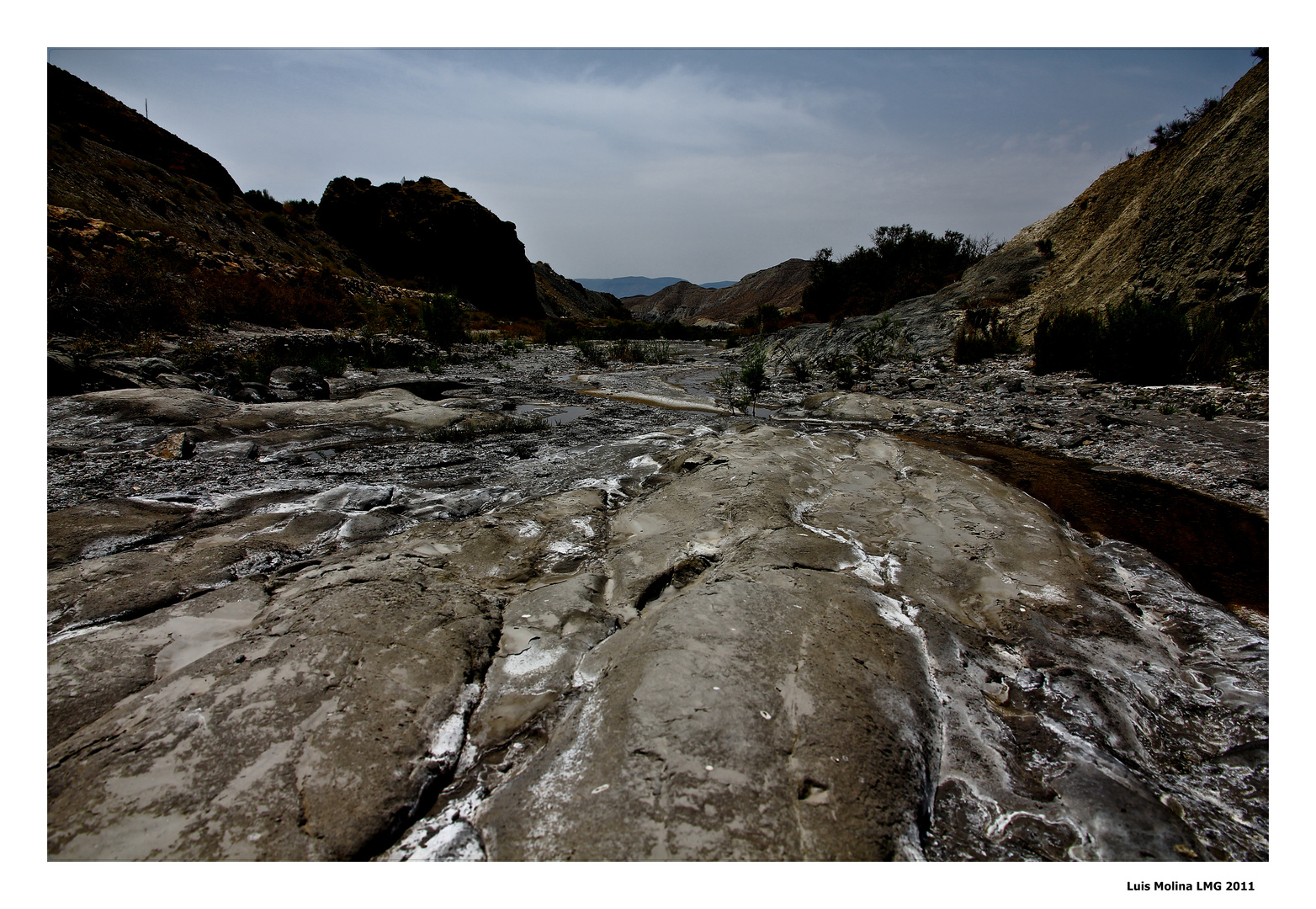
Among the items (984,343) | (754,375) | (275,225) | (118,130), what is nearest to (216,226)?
(275,225)

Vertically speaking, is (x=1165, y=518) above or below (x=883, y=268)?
below

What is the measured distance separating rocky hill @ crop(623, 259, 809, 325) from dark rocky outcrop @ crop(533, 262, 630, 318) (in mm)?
9057

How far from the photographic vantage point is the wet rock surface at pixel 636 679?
1313 mm

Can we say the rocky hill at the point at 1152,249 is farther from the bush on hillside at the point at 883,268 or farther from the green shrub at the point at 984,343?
the bush on hillside at the point at 883,268

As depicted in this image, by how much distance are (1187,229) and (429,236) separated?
132ft

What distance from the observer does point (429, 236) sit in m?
37.0

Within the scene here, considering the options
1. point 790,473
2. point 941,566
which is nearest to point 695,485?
point 790,473

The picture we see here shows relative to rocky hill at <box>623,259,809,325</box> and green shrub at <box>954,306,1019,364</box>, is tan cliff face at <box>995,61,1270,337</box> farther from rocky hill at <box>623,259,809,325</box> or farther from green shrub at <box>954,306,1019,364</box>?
rocky hill at <box>623,259,809,325</box>

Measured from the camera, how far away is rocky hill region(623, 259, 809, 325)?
79062mm

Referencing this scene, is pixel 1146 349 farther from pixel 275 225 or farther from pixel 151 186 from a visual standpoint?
pixel 275 225

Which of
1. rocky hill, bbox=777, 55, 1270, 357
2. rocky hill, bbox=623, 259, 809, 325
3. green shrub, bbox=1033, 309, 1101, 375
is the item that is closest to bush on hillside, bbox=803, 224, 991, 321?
rocky hill, bbox=777, 55, 1270, 357

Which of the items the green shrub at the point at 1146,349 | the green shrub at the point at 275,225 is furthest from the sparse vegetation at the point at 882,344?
the green shrub at the point at 275,225

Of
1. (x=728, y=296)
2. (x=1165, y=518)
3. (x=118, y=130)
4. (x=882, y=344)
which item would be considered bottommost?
(x=1165, y=518)

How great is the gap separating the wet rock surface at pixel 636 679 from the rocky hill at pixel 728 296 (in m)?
72.4
